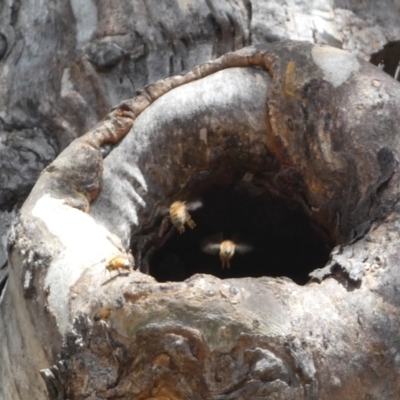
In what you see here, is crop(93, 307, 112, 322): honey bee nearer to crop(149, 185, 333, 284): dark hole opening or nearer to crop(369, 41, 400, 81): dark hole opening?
crop(149, 185, 333, 284): dark hole opening

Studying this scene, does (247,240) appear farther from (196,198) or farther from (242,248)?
(196,198)

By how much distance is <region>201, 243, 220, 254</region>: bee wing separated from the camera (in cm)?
174

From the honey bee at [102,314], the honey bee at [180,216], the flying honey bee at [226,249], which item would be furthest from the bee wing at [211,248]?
the honey bee at [102,314]

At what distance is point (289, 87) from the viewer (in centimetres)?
156

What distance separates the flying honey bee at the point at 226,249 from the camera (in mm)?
1659

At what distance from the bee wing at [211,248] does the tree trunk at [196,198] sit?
0.11 feet

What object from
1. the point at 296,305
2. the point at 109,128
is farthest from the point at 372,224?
the point at 109,128

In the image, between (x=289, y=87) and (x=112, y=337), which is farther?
(x=289, y=87)

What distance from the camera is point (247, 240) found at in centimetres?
179

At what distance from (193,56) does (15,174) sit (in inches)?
18.4

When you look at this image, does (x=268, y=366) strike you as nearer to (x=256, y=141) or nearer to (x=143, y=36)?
(x=256, y=141)

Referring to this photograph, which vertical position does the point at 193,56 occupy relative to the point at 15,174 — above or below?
above

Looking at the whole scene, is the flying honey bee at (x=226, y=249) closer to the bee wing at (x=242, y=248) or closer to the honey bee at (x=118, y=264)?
the bee wing at (x=242, y=248)

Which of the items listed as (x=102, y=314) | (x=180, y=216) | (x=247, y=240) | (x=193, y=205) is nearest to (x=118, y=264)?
(x=102, y=314)
